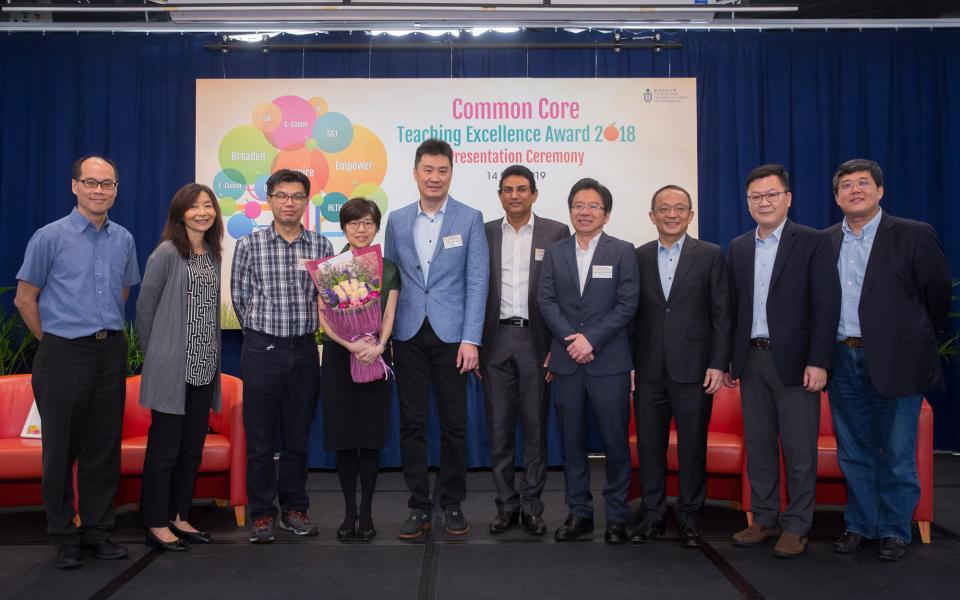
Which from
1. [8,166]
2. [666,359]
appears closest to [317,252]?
[666,359]

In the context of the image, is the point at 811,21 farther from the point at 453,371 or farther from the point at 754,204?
the point at 453,371

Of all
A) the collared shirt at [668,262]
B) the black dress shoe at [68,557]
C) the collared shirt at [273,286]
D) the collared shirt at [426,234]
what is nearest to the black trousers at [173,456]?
the black dress shoe at [68,557]

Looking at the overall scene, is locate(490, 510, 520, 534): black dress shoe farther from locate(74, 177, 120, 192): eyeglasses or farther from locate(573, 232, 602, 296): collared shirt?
locate(74, 177, 120, 192): eyeglasses

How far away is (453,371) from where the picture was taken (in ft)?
11.5

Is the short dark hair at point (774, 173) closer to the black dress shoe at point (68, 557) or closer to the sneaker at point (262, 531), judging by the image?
the sneaker at point (262, 531)

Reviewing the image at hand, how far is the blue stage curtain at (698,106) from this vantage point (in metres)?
5.84

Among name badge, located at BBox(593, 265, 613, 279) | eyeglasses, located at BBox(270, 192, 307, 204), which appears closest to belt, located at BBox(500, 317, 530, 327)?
name badge, located at BBox(593, 265, 613, 279)

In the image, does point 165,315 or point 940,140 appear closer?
point 165,315

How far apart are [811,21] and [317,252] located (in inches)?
169

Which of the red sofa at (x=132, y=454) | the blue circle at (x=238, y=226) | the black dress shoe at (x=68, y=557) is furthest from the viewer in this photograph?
the blue circle at (x=238, y=226)

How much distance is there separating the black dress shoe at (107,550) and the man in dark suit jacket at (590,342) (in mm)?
1890

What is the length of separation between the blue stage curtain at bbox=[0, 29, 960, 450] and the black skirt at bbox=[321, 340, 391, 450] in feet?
8.71

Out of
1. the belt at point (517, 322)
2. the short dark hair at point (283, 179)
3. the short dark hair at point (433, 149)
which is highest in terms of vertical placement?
the short dark hair at point (433, 149)

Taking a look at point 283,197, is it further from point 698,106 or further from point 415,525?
point 698,106
